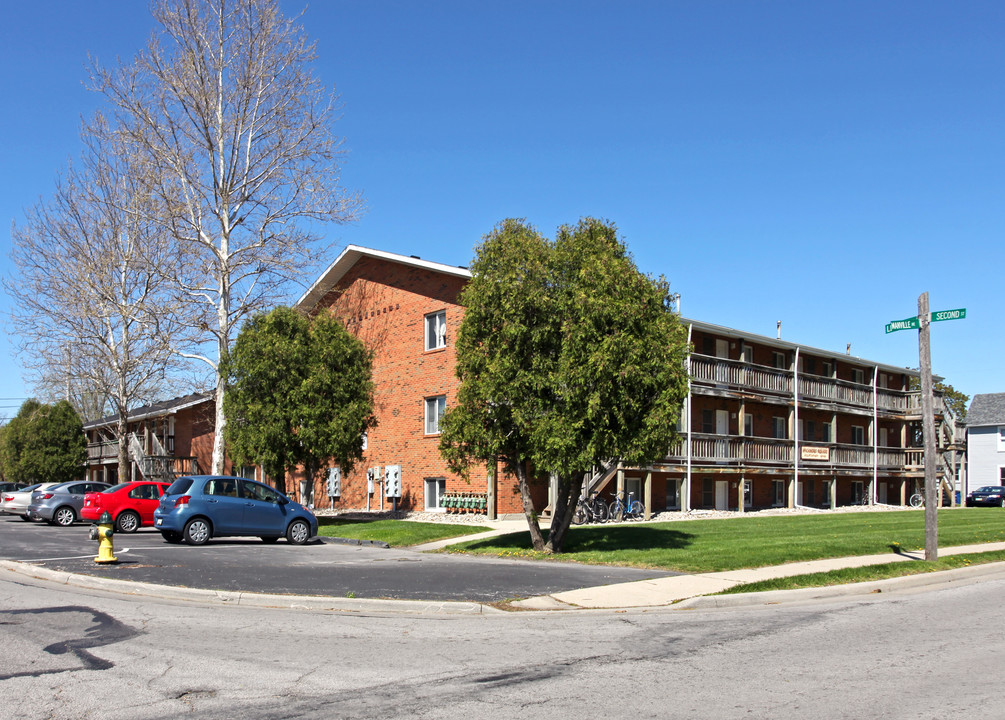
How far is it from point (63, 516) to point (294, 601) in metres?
22.9

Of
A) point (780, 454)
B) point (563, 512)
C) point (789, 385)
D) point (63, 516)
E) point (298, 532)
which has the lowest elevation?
point (63, 516)

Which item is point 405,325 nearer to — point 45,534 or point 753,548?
point 45,534

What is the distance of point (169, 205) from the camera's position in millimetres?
30609

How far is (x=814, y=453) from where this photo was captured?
37844 millimetres

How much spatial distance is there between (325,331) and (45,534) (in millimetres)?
9628

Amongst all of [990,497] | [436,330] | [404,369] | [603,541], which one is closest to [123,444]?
[404,369]

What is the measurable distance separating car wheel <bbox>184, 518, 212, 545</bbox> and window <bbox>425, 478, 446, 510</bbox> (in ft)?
36.2

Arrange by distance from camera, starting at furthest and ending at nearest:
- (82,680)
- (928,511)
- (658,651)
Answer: (928,511), (658,651), (82,680)

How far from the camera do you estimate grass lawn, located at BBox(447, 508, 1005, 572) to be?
15.8 metres

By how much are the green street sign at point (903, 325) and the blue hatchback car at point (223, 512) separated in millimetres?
13320

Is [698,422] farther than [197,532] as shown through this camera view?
Yes

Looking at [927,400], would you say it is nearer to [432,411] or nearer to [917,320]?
[917,320]

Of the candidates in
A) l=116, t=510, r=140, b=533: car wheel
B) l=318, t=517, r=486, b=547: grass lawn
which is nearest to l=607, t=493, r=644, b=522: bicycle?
l=318, t=517, r=486, b=547: grass lawn

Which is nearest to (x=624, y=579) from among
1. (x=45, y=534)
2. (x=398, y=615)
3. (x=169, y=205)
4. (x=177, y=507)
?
(x=398, y=615)
